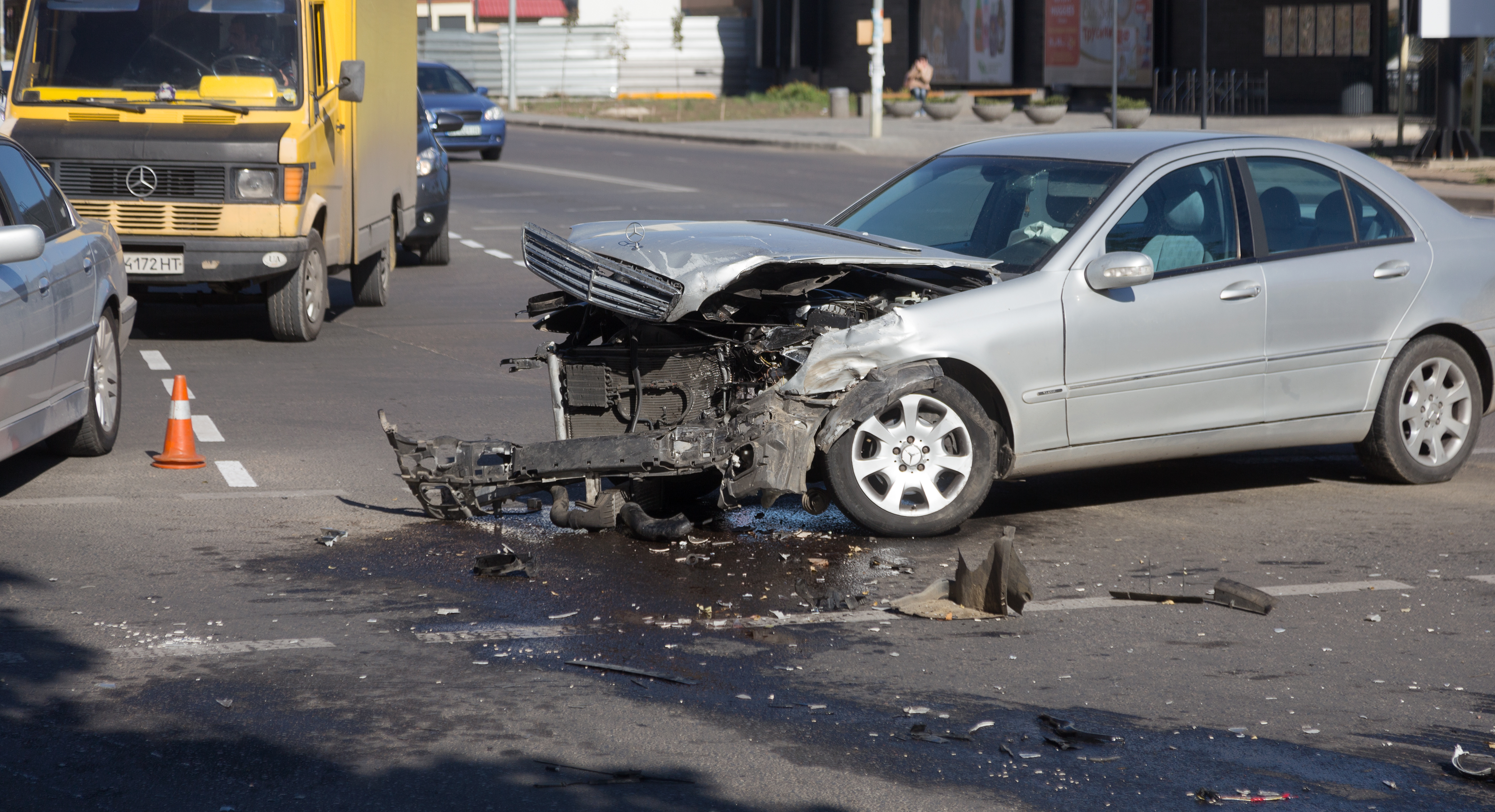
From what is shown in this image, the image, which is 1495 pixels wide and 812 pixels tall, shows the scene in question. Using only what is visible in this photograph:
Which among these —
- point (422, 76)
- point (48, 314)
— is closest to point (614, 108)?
point (422, 76)

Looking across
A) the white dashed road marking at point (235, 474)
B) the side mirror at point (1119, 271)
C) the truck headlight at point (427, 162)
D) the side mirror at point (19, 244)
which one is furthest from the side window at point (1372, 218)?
the truck headlight at point (427, 162)

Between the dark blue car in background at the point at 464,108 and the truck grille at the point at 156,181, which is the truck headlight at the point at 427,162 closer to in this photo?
the truck grille at the point at 156,181

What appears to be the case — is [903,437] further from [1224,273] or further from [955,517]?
[1224,273]

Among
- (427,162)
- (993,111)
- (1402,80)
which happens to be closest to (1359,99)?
(993,111)

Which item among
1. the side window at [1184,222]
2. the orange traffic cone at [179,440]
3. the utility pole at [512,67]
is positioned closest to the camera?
the side window at [1184,222]

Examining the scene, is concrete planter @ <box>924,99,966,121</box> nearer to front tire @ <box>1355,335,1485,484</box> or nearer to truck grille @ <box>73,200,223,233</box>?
truck grille @ <box>73,200,223,233</box>

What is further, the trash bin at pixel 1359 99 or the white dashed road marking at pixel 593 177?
the trash bin at pixel 1359 99

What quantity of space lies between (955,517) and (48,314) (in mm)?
4055

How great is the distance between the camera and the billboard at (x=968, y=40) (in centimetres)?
5281

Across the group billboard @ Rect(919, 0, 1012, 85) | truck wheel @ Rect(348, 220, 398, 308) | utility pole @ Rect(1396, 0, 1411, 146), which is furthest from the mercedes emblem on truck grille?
billboard @ Rect(919, 0, 1012, 85)

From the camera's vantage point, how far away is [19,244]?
6516 millimetres

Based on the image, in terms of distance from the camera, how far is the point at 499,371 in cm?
1112

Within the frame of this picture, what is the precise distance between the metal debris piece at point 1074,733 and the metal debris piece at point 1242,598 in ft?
4.79

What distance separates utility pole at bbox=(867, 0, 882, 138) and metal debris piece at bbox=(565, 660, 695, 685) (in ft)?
110
